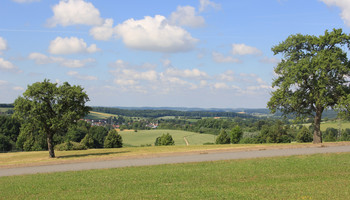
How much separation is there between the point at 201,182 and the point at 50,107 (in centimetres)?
2526

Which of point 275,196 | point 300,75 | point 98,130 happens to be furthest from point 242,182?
point 98,130

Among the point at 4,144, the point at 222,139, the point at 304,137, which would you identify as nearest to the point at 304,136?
the point at 304,137

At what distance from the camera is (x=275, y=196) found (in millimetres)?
11531

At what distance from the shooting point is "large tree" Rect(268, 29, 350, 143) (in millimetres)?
32422

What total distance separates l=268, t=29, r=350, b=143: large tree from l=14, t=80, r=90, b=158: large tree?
71.3 ft

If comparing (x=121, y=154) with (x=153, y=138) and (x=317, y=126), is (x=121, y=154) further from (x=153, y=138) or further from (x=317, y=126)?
(x=153, y=138)

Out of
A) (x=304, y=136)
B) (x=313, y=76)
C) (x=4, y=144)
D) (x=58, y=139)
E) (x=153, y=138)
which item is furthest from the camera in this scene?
(x=153, y=138)

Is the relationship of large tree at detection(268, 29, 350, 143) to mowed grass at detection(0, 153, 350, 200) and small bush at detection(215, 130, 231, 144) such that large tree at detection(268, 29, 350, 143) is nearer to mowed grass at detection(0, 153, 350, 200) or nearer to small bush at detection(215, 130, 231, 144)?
mowed grass at detection(0, 153, 350, 200)

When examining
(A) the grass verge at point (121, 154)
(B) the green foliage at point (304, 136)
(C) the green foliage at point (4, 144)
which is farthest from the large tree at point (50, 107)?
(B) the green foliage at point (304, 136)

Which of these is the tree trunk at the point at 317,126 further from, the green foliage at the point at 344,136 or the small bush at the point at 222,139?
the small bush at the point at 222,139

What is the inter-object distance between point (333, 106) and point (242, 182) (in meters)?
24.7

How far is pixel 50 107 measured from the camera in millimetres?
35000

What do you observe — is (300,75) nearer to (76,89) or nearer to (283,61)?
(283,61)

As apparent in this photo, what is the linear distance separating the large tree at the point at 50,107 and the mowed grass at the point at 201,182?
15876 mm
